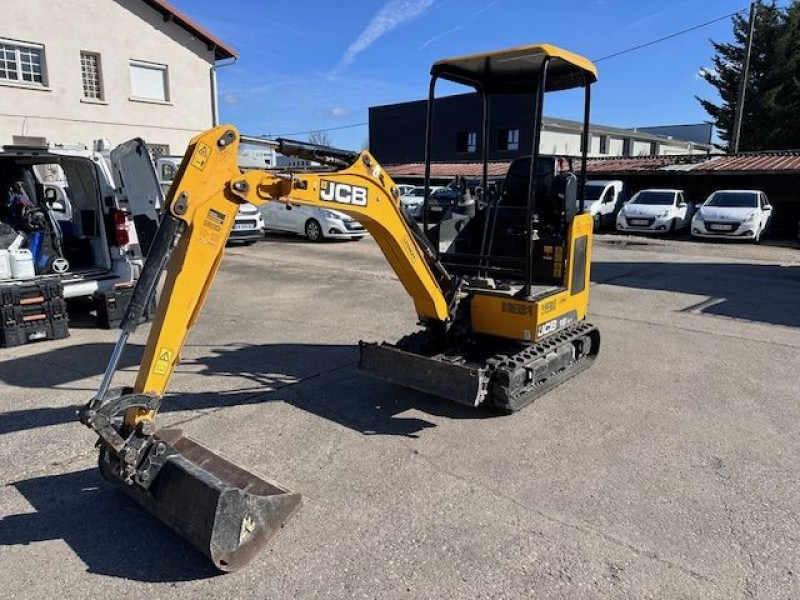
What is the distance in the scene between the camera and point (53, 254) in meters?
→ 8.17

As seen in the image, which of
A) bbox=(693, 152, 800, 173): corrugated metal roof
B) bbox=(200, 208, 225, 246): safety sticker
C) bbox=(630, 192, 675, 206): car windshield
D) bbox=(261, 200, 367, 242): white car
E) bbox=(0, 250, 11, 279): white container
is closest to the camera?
bbox=(200, 208, 225, 246): safety sticker

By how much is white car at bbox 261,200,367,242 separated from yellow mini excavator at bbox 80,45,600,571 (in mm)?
11319

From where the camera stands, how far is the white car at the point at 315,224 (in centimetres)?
1770

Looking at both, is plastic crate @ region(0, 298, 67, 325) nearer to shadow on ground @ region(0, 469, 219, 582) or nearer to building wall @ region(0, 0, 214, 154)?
shadow on ground @ region(0, 469, 219, 582)

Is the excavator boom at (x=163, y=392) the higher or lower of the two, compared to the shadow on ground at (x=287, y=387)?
higher

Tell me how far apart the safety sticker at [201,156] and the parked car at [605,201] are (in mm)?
20537

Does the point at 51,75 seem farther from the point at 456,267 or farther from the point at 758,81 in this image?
the point at 758,81

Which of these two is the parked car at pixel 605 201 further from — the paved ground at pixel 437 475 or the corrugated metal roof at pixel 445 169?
the paved ground at pixel 437 475

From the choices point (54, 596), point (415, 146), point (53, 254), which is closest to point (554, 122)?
point (415, 146)

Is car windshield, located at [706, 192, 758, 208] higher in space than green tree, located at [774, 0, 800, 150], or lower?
lower

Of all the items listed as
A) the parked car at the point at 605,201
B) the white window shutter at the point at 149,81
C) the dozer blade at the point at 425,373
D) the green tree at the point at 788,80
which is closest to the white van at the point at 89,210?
the dozer blade at the point at 425,373

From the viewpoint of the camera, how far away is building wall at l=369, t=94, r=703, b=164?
38.9 metres

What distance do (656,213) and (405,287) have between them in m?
18.5

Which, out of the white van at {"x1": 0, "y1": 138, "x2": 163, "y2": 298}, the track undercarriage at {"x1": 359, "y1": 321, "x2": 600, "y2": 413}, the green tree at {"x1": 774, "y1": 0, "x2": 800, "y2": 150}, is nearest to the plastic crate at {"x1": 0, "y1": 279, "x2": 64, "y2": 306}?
the white van at {"x1": 0, "y1": 138, "x2": 163, "y2": 298}
